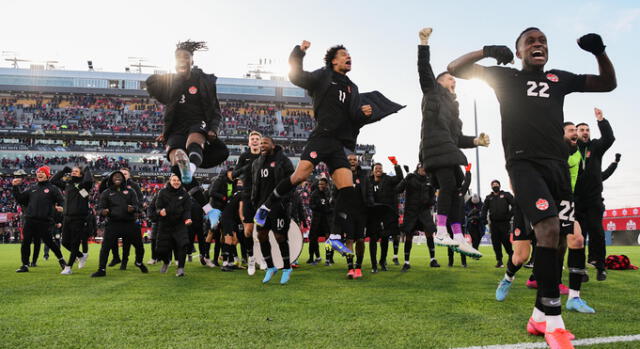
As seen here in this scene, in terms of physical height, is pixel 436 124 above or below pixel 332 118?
below

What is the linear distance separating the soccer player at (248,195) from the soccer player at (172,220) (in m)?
1.11

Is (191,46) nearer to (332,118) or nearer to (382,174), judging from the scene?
(332,118)

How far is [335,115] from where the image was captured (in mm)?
5613

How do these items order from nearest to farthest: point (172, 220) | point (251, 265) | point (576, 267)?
point (576, 267), point (251, 265), point (172, 220)

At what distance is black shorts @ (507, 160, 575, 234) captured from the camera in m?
3.14

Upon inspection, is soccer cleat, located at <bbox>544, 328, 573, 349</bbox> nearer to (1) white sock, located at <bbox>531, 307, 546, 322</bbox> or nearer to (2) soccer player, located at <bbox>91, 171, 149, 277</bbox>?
(1) white sock, located at <bbox>531, 307, 546, 322</bbox>

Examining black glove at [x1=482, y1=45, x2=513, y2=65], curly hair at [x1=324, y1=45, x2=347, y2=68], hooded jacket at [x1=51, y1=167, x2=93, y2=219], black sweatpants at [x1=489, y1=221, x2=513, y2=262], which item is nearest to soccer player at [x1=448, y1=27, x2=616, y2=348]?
black glove at [x1=482, y1=45, x2=513, y2=65]

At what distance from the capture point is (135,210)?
8.84 meters

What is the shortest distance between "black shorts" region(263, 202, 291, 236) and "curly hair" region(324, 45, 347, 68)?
212cm

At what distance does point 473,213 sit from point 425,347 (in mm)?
9544

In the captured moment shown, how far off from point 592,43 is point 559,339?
2032 mm

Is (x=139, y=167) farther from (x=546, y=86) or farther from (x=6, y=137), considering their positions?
(x=546, y=86)

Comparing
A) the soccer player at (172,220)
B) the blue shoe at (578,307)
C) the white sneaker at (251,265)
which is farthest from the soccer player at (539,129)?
the soccer player at (172,220)

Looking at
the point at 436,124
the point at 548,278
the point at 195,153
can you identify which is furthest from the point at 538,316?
the point at 195,153
